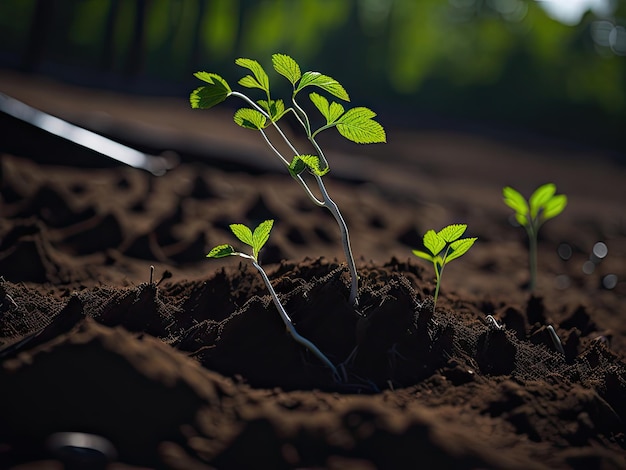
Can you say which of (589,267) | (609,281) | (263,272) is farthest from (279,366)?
(589,267)

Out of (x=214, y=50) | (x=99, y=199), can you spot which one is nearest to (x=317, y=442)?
(x=99, y=199)

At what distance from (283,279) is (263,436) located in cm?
96

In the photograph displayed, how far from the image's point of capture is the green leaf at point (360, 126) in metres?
2.20

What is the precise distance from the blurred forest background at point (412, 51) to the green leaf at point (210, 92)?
2312cm

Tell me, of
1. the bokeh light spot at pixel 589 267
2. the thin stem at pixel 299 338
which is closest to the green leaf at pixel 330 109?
the thin stem at pixel 299 338

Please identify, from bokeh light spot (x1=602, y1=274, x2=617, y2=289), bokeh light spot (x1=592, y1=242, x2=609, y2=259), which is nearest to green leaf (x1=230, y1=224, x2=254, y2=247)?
bokeh light spot (x1=602, y1=274, x2=617, y2=289)

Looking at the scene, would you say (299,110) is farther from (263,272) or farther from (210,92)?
(263,272)

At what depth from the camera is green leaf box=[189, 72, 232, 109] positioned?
2168mm

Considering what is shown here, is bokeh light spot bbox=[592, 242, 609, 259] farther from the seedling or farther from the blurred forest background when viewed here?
the blurred forest background

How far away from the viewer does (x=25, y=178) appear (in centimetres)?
507

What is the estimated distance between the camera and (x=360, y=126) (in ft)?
7.30

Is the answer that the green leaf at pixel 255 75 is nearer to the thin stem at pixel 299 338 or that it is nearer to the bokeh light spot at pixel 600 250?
the thin stem at pixel 299 338

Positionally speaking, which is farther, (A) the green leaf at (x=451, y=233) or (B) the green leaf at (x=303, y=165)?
(A) the green leaf at (x=451, y=233)

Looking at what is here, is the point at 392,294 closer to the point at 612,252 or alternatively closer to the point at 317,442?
the point at 317,442
